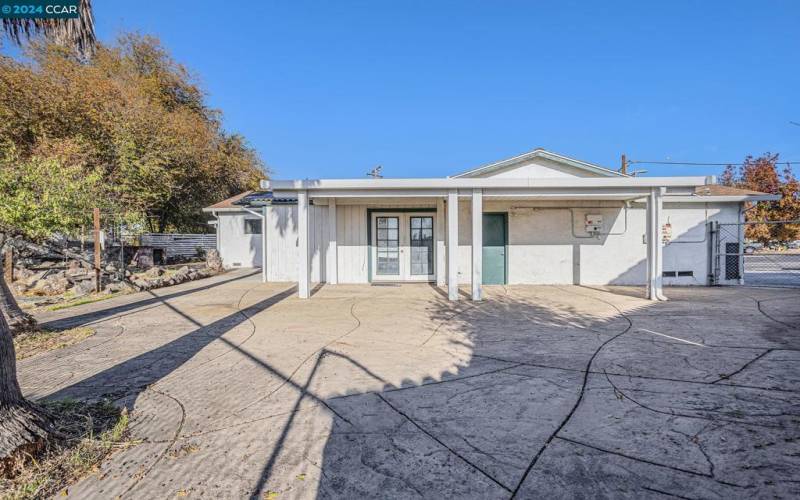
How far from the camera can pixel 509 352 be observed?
445cm

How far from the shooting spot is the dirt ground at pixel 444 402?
6.98 ft

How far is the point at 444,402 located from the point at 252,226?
15.0 meters

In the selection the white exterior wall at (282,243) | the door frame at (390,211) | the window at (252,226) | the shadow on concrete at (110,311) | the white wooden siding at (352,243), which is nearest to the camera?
the shadow on concrete at (110,311)

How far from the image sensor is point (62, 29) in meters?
4.05

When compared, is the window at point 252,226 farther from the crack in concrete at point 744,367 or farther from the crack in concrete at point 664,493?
the crack in concrete at point 664,493

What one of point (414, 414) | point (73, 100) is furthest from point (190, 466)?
point (73, 100)

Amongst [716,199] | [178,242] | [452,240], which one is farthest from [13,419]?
[178,242]

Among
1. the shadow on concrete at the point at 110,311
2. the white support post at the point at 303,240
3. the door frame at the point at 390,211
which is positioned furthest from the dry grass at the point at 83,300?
the door frame at the point at 390,211

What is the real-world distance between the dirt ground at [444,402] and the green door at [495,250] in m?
4.05

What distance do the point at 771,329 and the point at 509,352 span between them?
4.11 meters

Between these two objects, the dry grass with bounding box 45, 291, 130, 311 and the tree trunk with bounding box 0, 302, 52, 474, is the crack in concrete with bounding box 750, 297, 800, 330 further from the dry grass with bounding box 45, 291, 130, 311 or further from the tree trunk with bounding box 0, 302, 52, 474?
the dry grass with bounding box 45, 291, 130, 311

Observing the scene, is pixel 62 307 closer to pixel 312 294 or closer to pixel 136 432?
pixel 312 294

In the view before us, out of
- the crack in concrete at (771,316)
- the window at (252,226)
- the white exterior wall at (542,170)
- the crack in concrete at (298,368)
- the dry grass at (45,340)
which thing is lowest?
the crack in concrete at (298,368)

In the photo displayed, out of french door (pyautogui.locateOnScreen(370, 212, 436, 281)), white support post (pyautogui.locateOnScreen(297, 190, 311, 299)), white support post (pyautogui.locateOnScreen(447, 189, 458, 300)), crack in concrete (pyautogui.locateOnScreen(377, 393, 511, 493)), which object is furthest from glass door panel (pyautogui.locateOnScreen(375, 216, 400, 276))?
crack in concrete (pyautogui.locateOnScreen(377, 393, 511, 493))
